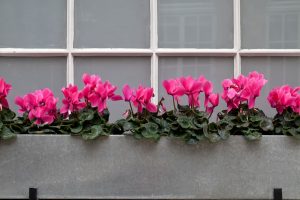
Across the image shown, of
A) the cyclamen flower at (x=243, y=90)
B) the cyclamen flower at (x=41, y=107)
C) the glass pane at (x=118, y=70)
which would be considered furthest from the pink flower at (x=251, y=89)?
the cyclamen flower at (x=41, y=107)

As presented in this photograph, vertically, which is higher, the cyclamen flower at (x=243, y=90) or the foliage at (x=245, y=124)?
the cyclamen flower at (x=243, y=90)

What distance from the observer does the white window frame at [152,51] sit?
2.44 metres

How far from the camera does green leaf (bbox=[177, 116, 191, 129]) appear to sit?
1.96 metres

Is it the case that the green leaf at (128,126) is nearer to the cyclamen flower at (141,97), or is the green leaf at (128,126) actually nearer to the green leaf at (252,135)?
the cyclamen flower at (141,97)

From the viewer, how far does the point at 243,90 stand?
2.02 m
